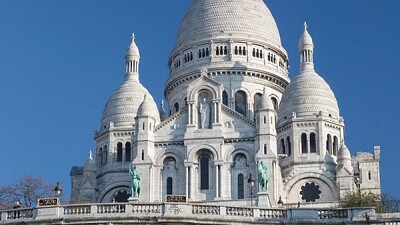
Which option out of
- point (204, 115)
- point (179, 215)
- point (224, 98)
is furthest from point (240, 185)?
point (179, 215)

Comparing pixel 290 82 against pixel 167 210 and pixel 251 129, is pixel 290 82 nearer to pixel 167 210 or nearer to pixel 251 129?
pixel 251 129

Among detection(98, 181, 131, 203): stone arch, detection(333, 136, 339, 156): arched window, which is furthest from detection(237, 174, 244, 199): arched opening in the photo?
detection(98, 181, 131, 203): stone arch

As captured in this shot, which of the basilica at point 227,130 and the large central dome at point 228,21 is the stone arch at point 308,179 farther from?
the large central dome at point 228,21

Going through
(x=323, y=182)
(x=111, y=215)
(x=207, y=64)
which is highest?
(x=207, y=64)

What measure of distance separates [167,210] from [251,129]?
187 ft

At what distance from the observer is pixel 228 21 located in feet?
404

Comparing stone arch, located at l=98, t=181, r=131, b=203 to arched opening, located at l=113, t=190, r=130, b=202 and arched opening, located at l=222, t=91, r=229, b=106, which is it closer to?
arched opening, located at l=113, t=190, r=130, b=202

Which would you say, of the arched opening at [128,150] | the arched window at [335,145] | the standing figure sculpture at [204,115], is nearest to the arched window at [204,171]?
the standing figure sculpture at [204,115]

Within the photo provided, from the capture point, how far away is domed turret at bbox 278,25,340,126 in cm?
11088

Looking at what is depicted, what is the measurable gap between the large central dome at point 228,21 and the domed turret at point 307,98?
401 inches

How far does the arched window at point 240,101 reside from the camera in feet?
391

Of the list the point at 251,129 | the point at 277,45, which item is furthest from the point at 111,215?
the point at 277,45

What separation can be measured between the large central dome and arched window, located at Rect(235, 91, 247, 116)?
6915 mm

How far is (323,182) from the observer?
353 ft
